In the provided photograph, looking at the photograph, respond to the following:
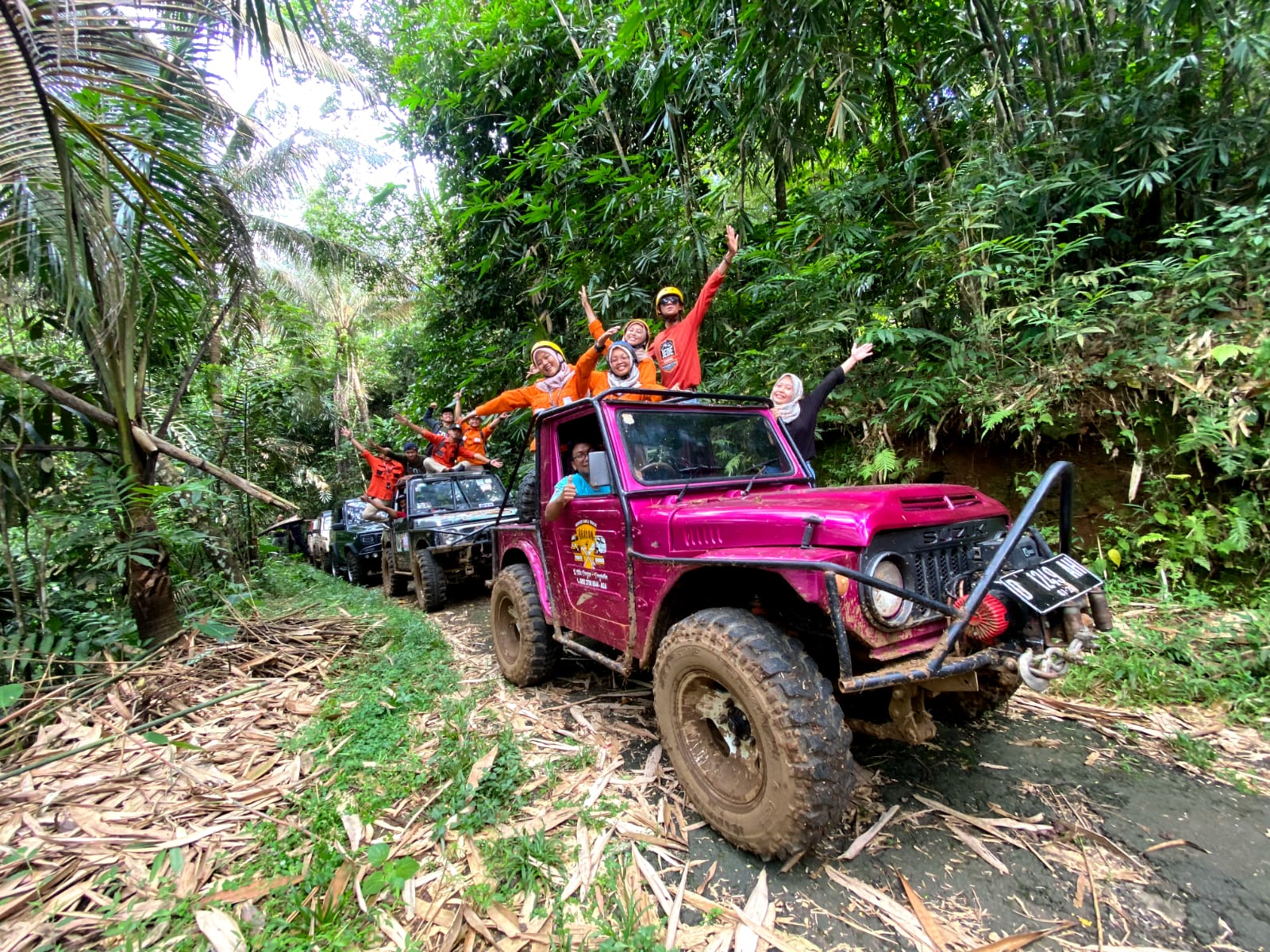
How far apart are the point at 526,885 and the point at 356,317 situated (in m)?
17.7

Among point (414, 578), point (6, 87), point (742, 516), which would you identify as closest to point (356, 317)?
point (414, 578)

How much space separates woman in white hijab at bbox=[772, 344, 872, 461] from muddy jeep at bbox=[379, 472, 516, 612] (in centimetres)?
320

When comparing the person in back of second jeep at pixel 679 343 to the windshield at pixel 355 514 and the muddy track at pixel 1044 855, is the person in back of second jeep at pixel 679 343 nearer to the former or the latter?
the muddy track at pixel 1044 855

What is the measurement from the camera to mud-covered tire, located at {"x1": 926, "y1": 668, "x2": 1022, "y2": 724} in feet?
8.96

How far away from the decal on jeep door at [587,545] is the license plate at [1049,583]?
1.98 metres

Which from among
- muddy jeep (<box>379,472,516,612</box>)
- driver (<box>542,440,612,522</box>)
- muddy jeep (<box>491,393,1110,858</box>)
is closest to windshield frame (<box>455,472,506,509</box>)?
muddy jeep (<box>379,472,516,612</box>)

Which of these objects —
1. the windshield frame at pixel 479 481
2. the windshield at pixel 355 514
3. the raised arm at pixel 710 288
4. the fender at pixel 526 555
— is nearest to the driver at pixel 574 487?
the fender at pixel 526 555

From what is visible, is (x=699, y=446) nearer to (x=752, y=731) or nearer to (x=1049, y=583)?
(x=752, y=731)

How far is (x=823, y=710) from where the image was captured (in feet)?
6.69

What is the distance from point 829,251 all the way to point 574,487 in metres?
3.72

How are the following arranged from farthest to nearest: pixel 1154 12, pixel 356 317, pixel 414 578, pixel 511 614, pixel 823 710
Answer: pixel 356 317
pixel 414 578
pixel 511 614
pixel 1154 12
pixel 823 710

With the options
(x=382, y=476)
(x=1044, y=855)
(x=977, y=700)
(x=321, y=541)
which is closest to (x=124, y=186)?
(x=382, y=476)

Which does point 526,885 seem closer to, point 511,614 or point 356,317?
point 511,614

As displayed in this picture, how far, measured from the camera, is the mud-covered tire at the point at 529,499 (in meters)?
4.10
